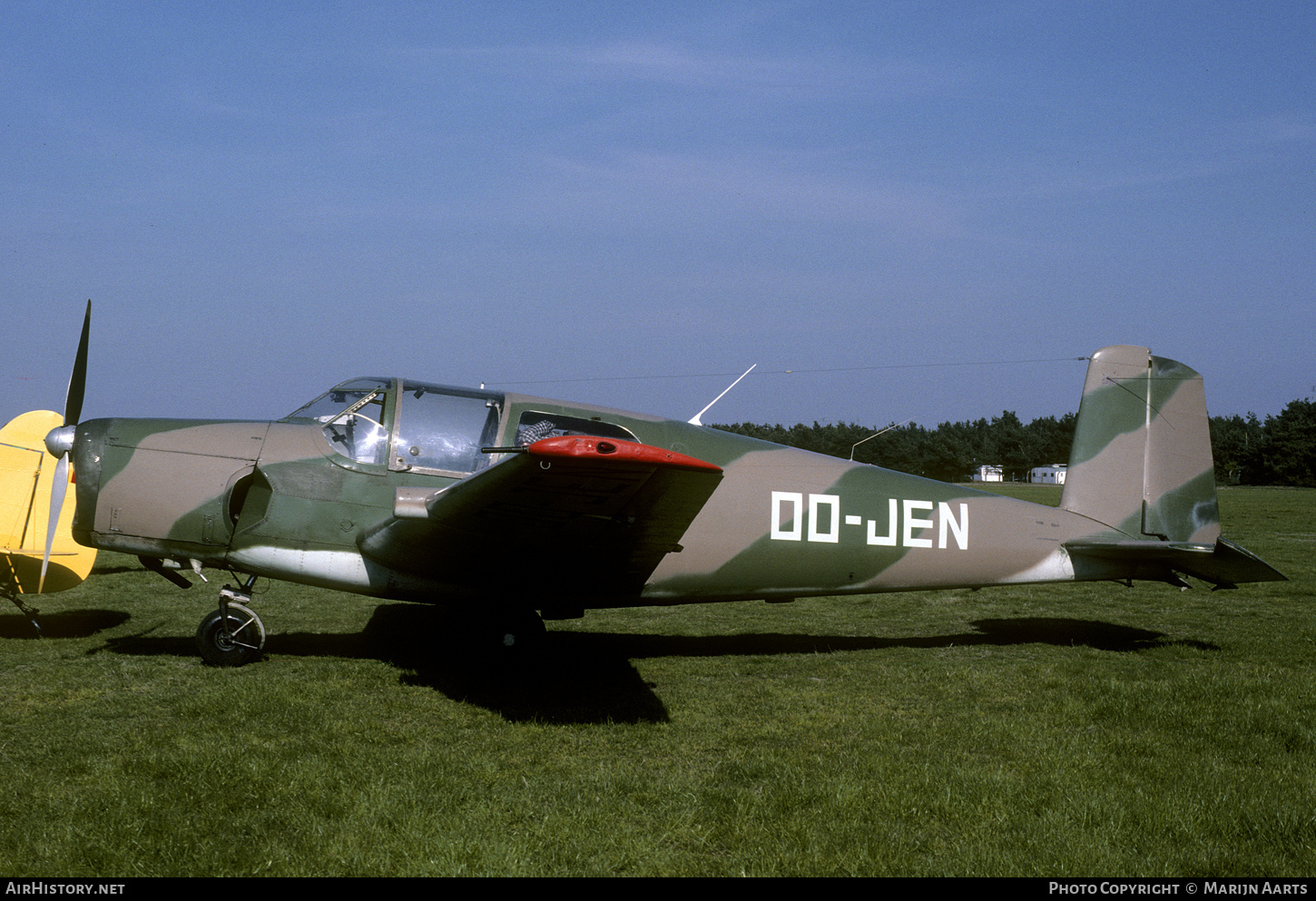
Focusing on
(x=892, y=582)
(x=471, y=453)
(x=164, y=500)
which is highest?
(x=471, y=453)

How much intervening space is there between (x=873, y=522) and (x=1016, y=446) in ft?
300

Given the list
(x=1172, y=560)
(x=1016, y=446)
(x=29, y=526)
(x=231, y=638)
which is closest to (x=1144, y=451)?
(x=1172, y=560)

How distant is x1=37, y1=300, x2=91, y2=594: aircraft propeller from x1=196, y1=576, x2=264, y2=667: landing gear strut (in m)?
1.49

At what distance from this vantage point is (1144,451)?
818 cm

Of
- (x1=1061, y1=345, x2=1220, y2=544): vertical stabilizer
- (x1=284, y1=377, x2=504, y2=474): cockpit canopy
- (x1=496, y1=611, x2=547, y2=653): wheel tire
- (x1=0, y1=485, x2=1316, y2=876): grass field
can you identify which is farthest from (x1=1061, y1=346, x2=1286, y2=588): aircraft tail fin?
(x1=284, y1=377, x2=504, y2=474): cockpit canopy

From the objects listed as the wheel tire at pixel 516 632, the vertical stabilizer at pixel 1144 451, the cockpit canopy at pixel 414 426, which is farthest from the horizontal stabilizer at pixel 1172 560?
the cockpit canopy at pixel 414 426

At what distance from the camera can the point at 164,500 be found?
262 inches

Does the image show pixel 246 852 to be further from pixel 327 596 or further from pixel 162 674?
pixel 327 596

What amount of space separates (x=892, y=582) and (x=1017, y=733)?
2.54 metres

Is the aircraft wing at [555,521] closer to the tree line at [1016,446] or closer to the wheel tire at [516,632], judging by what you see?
the wheel tire at [516,632]

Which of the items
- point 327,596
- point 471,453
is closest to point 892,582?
point 471,453

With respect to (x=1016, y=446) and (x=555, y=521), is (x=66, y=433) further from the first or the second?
(x=1016, y=446)

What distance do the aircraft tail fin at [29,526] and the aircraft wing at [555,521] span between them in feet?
12.7

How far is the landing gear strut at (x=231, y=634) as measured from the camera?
22.4ft
